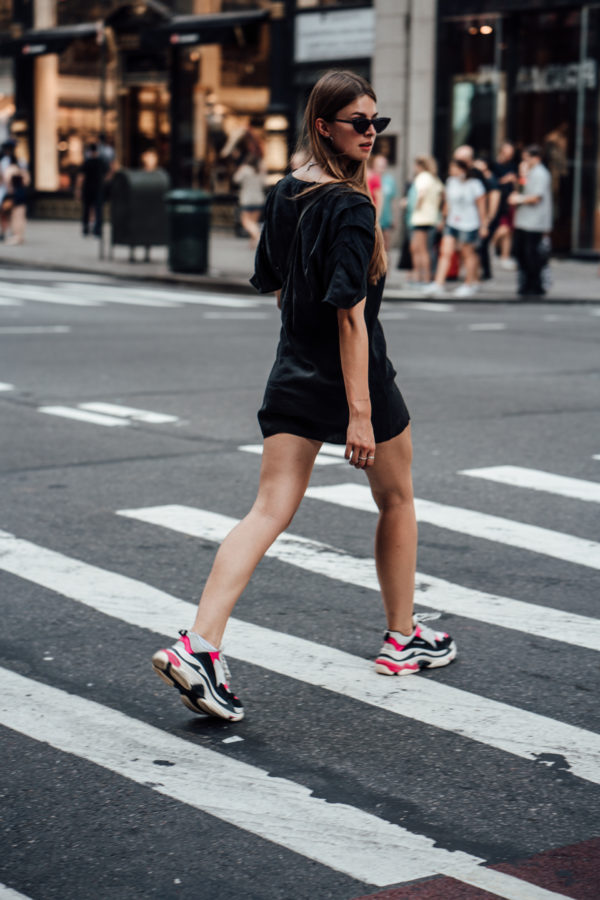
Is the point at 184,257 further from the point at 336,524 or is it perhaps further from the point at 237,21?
the point at 336,524

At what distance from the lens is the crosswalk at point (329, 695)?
3279mm

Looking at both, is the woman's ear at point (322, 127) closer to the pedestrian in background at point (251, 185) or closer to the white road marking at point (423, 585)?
the white road marking at point (423, 585)

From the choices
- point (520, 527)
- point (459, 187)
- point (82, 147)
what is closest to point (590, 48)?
point (459, 187)

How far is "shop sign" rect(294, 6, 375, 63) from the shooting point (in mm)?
28484

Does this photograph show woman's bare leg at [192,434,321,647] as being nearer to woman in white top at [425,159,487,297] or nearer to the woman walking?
the woman walking

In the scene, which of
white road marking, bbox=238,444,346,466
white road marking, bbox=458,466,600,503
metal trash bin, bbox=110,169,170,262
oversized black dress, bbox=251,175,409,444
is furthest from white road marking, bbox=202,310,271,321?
oversized black dress, bbox=251,175,409,444

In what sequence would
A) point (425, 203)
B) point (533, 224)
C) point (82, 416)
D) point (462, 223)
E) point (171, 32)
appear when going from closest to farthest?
point (82, 416), point (533, 224), point (462, 223), point (425, 203), point (171, 32)

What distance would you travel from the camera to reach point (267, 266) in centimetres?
432

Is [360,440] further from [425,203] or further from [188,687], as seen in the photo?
[425,203]

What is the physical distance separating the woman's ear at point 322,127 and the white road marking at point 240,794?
5.66 ft

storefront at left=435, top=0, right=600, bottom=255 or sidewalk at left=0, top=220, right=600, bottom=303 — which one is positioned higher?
storefront at left=435, top=0, right=600, bottom=255

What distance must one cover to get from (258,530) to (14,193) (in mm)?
23290

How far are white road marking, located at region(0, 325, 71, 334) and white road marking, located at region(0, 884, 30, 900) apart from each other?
11.5 metres

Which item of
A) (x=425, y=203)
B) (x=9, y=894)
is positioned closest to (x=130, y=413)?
(x=9, y=894)
